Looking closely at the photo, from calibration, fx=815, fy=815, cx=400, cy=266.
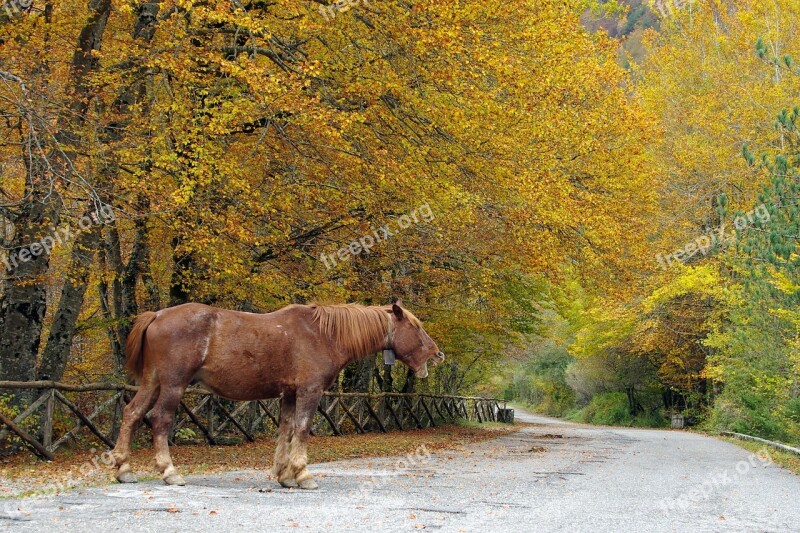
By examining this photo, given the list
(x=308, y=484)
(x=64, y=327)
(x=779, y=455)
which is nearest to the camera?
(x=308, y=484)

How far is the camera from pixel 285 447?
31.4ft

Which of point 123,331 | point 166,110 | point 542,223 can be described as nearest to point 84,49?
point 166,110

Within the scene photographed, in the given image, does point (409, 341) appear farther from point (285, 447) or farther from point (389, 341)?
point (285, 447)

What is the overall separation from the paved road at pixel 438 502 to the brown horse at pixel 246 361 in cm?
55

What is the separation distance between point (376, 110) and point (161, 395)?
7952 mm

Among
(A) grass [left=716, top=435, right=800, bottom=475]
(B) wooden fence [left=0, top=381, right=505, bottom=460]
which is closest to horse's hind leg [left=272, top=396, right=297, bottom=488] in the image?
(B) wooden fence [left=0, top=381, right=505, bottom=460]

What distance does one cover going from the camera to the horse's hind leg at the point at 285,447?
935cm

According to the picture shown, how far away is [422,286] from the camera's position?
22.7 m

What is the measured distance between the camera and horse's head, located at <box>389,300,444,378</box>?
34.6 ft

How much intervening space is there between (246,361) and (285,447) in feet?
3.64
